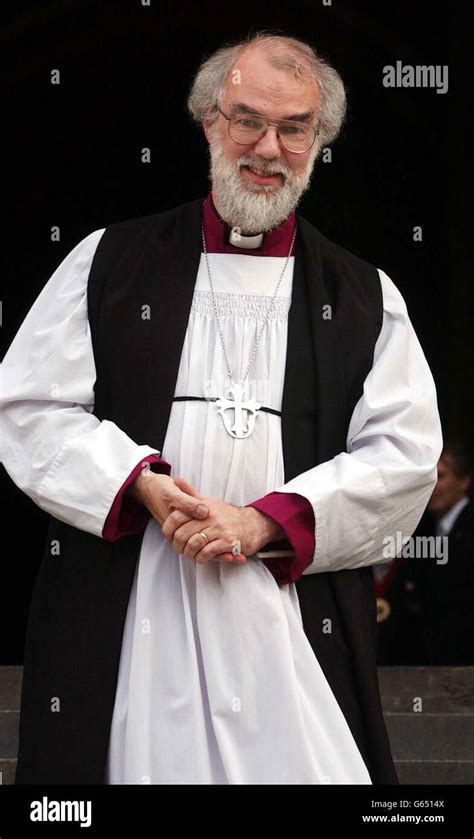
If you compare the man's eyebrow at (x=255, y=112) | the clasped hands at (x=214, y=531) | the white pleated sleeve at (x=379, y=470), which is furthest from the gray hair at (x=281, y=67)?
the clasped hands at (x=214, y=531)

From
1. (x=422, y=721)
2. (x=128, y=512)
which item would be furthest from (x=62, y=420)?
(x=422, y=721)

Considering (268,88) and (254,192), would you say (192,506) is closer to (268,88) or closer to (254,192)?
(254,192)

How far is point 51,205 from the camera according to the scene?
8.23 metres

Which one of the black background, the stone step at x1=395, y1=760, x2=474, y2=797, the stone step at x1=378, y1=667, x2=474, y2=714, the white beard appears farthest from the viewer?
the black background

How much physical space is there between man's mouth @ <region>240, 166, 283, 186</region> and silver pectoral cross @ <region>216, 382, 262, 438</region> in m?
0.59

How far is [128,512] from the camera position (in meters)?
4.78

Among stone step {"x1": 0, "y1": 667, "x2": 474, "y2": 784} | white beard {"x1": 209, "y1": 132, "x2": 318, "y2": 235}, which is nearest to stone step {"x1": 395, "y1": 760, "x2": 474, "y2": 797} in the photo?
stone step {"x1": 0, "y1": 667, "x2": 474, "y2": 784}

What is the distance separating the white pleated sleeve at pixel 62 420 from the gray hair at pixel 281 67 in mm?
561

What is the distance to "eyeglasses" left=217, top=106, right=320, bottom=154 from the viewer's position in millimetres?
4902

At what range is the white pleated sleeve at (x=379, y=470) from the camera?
4.78m

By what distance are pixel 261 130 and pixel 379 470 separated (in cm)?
102

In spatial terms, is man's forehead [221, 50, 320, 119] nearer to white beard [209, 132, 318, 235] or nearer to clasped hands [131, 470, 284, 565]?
white beard [209, 132, 318, 235]

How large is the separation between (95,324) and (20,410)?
13.0 inches

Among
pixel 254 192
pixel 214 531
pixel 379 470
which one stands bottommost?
pixel 214 531
